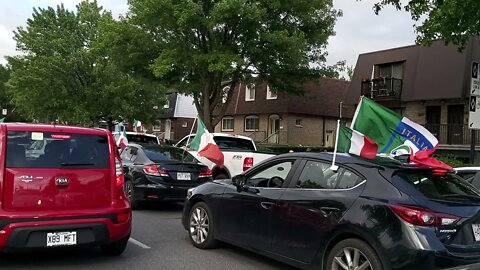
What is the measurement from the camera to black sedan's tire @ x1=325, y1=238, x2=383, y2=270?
15.9ft

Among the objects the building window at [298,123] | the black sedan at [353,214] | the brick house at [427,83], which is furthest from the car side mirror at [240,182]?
the building window at [298,123]

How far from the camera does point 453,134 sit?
25.0m

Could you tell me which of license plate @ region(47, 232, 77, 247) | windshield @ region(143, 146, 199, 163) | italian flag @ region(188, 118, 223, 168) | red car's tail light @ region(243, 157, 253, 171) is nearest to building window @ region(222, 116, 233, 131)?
red car's tail light @ region(243, 157, 253, 171)

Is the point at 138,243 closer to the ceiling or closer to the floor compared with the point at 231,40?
closer to the floor

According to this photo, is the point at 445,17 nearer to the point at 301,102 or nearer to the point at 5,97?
the point at 301,102

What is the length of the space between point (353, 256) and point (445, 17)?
7797 millimetres

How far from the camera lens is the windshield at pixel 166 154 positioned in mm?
11172

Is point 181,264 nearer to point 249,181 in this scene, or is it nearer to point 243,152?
point 249,181

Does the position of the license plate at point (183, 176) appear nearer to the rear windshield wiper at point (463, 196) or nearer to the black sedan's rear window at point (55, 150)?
the black sedan's rear window at point (55, 150)

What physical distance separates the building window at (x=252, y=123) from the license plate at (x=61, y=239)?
32.4m

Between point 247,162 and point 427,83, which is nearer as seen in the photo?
point 247,162

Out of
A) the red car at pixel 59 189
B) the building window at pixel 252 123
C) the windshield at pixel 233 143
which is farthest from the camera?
the building window at pixel 252 123

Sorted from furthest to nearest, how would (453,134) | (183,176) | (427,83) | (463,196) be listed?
(427,83) → (453,134) → (183,176) → (463,196)

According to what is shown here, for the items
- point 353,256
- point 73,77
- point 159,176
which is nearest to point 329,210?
point 353,256
